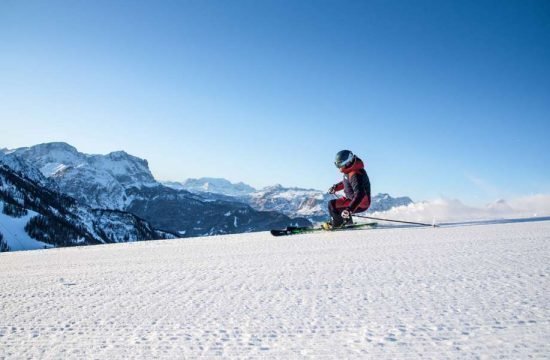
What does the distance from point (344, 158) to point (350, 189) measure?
1.04 m

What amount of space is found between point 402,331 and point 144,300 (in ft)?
9.07

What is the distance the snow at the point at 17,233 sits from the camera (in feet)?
449

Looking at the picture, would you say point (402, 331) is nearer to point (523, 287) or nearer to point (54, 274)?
point (523, 287)

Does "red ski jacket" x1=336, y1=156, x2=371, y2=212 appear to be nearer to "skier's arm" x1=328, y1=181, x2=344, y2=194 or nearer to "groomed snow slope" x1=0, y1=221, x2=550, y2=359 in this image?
"skier's arm" x1=328, y1=181, x2=344, y2=194

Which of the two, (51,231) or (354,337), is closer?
(354,337)

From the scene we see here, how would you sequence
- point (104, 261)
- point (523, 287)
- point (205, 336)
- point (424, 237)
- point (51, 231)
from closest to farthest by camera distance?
point (205, 336) < point (523, 287) < point (104, 261) < point (424, 237) < point (51, 231)

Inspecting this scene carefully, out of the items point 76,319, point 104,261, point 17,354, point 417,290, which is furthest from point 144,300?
point 104,261

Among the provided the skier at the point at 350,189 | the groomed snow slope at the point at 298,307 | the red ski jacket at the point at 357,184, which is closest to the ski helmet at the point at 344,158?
the skier at the point at 350,189

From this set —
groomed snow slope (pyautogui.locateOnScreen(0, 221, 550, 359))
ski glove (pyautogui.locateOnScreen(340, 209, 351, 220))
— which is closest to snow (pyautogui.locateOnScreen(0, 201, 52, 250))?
ski glove (pyautogui.locateOnScreen(340, 209, 351, 220))

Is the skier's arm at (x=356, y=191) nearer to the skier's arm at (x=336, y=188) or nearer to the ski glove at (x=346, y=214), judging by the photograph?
the ski glove at (x=346, y=214)

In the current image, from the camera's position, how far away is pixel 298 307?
3371mm

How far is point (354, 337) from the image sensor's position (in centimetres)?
266

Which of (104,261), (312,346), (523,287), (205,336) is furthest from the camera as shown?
(104,261)

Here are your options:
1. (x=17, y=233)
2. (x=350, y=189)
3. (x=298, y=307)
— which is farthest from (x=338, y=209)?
(x=17, y=233)
